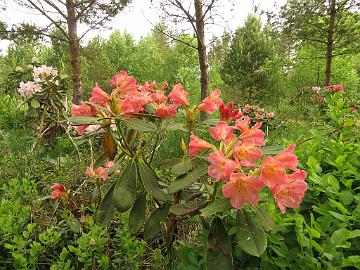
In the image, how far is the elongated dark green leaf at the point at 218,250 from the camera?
0.89 metres

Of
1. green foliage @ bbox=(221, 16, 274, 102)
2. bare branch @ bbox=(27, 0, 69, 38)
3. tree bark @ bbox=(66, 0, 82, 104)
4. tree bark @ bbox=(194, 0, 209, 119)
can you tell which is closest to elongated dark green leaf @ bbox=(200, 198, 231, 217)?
tree bark @ bbox=(194, 0, 209, 119)

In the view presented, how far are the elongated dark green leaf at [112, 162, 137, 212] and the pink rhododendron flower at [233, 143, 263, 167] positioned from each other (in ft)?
1.24

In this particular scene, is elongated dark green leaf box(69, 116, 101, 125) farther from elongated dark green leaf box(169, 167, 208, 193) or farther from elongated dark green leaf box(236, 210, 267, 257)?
elongated dark green leaf box(236, 210, 267, 257)

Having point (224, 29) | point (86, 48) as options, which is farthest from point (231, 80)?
point (224, 29)

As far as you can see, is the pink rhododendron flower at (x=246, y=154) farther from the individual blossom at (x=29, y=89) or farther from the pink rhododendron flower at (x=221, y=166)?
the individual blossom at (x=29, y=89)

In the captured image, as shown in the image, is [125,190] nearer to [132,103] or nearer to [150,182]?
[150,182]

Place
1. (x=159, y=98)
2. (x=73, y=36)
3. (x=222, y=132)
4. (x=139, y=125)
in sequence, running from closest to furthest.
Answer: (x=222, y=132) → (x=139, y=125) → (x=159, y=98) → (x=73, y=36)

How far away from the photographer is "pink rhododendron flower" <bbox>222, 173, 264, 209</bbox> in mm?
788

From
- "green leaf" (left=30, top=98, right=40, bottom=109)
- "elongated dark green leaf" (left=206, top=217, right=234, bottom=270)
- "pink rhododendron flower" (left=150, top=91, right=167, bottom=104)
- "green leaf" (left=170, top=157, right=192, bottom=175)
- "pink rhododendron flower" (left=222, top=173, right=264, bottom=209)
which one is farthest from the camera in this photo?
"green leaf" (left=30, top=98, right=40, bottom=109)

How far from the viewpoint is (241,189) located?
0.81m

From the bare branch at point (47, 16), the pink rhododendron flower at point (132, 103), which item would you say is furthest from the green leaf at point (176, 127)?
the bare branch at point (47, 16)

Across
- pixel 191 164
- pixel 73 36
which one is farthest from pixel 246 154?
pixel 73 36

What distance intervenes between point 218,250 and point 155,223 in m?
0.29

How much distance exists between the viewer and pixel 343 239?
81 cm
